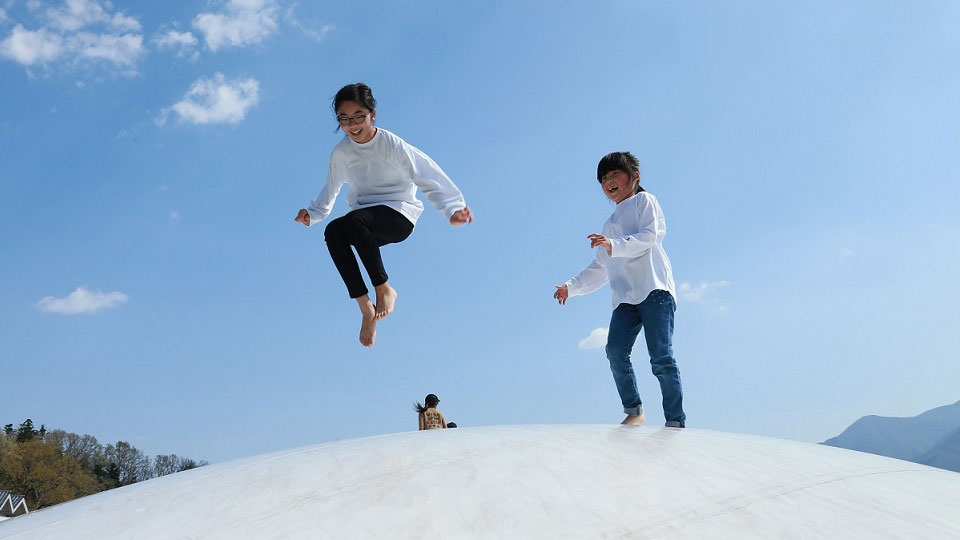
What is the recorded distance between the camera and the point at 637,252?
5.86m

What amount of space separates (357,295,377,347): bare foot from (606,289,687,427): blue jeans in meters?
2.07

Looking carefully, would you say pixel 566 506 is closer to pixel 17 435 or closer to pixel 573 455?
pixel 573 455

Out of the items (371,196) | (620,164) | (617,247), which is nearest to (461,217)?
(371,196)

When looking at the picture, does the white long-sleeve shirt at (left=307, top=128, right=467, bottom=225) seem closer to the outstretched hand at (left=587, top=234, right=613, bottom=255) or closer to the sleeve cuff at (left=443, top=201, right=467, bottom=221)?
the sleeve cuff at (left=443, top=201, right=467, bottom=221)

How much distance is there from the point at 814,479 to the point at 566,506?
1.21 m

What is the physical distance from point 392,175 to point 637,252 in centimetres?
240

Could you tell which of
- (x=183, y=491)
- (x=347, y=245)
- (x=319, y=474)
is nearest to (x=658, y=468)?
(x=319, y=474)

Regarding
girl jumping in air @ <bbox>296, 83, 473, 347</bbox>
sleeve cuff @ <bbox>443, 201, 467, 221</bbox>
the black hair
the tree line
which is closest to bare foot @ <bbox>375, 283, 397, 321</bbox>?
girl jumping in air @ <bbox>296, 83, 473, 347</bbox>

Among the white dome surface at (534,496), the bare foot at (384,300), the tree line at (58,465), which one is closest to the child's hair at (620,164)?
the bare foot at (384,300)

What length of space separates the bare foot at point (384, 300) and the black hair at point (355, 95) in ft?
5.34

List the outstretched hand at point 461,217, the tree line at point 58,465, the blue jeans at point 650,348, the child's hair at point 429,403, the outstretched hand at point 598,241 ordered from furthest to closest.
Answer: the tree line at point 58,465 → the child's hair at point 429,403 → the outstretched hand at point 461,217 → the blue jeans at point 650,348 → the outstretched hand at point 598,241

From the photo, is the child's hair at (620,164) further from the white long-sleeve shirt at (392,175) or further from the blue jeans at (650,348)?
the white long-sleeve shirt at (392,175)

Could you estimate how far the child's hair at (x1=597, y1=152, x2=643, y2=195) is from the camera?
6.40 m

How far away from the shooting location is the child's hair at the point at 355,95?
6434 millimetres
